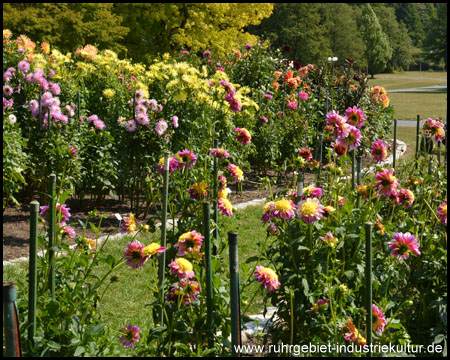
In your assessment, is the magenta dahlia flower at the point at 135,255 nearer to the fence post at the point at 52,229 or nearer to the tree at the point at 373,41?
the fence post at the point at 52,229

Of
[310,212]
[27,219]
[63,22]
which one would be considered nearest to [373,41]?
[63,22]

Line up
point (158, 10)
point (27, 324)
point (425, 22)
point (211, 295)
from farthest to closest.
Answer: point (425, 22) → point (158, 10) → point (211, 295) → point (27, 324)

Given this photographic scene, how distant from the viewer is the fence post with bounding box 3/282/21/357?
5.61 ft

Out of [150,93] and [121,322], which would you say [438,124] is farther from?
[150,93]

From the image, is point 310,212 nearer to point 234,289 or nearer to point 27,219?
point 234,289

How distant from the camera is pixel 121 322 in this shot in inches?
133

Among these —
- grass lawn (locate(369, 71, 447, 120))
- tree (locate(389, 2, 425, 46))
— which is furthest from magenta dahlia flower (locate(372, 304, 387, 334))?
tree (locate(389, 2, 425, 46))

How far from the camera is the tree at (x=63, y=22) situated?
12445 mm

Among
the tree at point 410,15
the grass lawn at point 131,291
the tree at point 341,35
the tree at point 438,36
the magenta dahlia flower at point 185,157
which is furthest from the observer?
the tree at point 410,15

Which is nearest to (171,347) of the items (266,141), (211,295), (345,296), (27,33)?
(211,295)

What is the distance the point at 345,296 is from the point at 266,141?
518 cm

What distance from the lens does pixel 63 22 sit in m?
13.1

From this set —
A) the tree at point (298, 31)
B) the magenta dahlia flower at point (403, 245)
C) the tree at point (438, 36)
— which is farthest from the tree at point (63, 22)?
the tree at point (438, 36)

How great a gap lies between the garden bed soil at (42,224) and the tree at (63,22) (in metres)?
7.47
